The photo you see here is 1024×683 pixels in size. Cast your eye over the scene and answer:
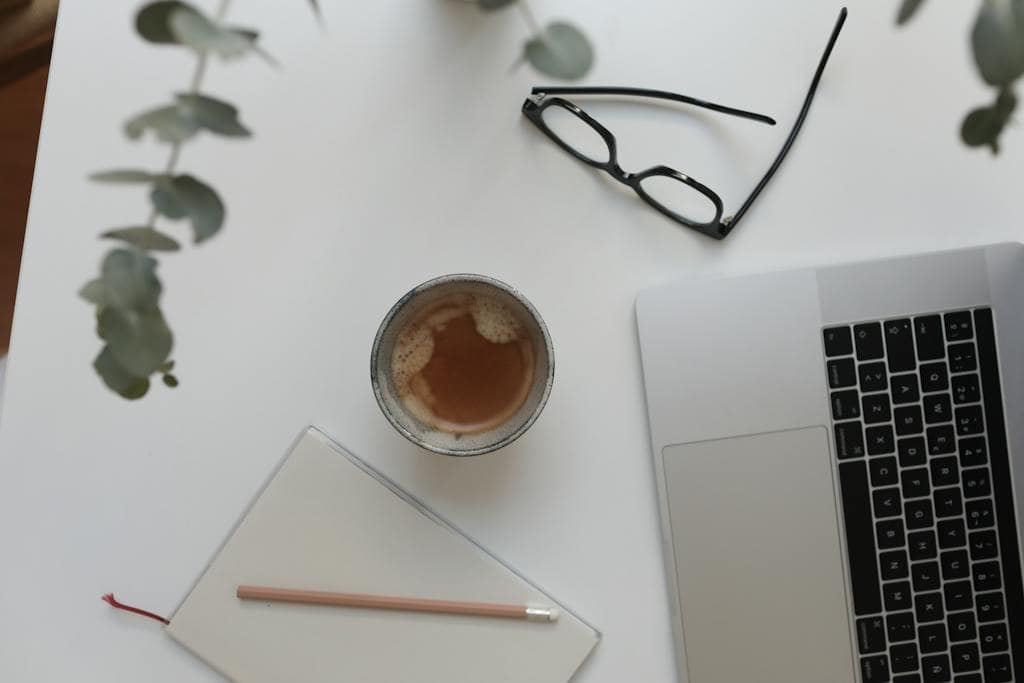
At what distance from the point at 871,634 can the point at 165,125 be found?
656 millimetres

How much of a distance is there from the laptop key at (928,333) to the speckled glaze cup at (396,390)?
308 mm

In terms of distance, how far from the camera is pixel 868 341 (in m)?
0.74

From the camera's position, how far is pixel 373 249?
76cm

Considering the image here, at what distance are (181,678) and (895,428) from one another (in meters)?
0.64

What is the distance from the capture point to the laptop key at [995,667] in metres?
0.75

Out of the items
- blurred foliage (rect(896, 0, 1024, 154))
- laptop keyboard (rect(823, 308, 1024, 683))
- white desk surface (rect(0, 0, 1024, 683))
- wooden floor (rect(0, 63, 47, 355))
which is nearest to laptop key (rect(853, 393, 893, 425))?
laptop keyboard (rect(823, 308, 1024, 683))

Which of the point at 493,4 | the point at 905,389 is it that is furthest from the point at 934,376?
the point at 493,4

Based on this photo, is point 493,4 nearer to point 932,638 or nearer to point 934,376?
point 934,376

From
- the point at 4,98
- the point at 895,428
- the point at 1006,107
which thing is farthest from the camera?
the point at 4,98

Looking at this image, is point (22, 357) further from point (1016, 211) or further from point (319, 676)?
point (1016, 211)

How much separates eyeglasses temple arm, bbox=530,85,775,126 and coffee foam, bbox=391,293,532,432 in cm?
19

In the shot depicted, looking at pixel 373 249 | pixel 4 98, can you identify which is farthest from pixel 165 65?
pixel 4 98

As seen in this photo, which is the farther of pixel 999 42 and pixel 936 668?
pixel 936 668

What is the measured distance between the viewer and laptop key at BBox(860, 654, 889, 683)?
748mm
